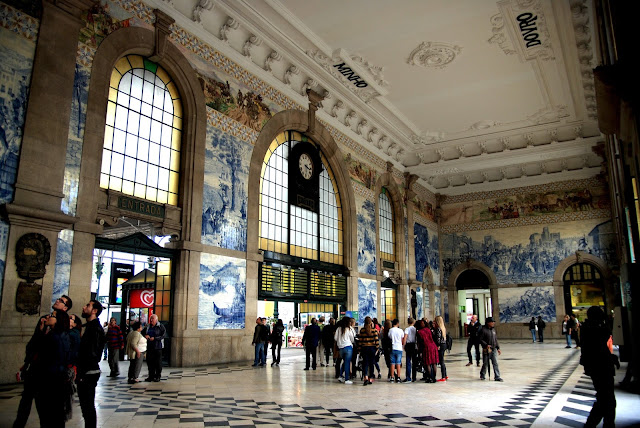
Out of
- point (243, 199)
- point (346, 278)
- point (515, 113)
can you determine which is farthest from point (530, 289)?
point (243, 199)

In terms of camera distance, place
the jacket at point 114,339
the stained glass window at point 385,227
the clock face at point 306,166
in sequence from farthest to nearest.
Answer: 1. the stained glass window at point 385,227
2. the clock face at point 306,166
3. the jacket at point 114,339

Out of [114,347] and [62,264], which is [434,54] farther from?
[114,347]

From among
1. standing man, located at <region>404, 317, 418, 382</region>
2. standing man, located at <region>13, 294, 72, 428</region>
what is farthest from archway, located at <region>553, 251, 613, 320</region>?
standing man, located at <region>13, 294, 72, 428</region>

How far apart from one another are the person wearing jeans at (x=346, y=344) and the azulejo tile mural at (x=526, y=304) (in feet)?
68.6

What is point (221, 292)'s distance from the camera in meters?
13.2

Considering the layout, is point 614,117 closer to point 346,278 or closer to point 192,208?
point 192,208

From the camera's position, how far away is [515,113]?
70.3 ft

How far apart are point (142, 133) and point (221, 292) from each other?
4.63 metres

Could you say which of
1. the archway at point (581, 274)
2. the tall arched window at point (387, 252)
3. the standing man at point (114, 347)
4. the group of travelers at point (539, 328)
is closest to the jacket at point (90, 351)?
the standing man at point (114, 347)

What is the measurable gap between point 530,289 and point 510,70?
15.0 metres

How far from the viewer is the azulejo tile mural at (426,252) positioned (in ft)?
89.1

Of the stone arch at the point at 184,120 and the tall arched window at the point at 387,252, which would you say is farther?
the tall arched window at the point at 387,252

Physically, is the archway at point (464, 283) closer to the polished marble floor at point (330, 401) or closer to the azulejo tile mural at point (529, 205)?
the azulejo tile mural at point (529, 205)

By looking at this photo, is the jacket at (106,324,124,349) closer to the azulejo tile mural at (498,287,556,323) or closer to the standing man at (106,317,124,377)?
the standing man at (106,317,124,377)
